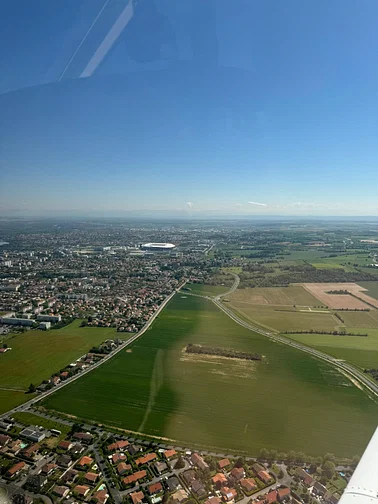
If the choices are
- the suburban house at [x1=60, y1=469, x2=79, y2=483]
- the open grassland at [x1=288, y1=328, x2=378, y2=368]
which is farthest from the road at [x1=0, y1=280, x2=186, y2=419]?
the open grassland at [x1=288, y1=328, x2=378, y2=368]

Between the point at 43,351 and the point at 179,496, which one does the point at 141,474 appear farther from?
the point at 43,351

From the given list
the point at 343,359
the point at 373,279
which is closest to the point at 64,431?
the point at 343,359

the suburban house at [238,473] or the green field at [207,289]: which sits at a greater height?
the suburban house at [238,473]

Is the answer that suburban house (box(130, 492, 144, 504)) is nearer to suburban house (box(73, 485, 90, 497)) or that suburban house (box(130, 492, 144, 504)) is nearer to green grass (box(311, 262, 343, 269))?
suburban house (box(73, 485, 90, 497))

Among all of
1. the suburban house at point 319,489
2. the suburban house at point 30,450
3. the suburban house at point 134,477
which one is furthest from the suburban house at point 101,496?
the suburban house at point 319,489

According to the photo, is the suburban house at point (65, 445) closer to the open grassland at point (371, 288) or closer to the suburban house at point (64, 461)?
the suburban house at point (64, 461)

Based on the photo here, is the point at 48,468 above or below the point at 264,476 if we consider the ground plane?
below

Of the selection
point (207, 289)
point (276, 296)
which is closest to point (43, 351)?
point (207, 289)
